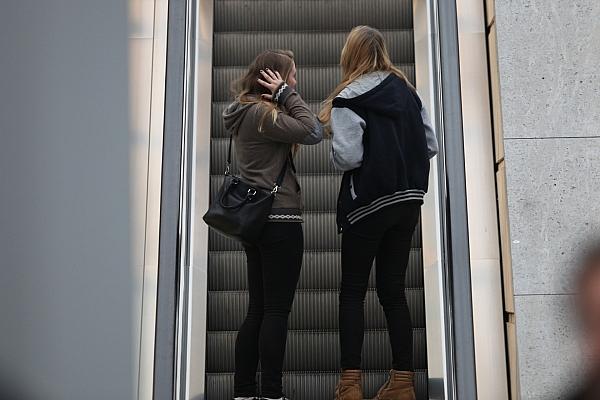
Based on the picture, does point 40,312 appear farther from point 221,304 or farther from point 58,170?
point 221,304

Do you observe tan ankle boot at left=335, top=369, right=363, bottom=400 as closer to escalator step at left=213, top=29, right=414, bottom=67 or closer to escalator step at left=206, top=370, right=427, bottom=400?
escalator step at left=206, top=370, right=427, bottom=400

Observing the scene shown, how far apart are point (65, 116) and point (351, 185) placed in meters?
1.25

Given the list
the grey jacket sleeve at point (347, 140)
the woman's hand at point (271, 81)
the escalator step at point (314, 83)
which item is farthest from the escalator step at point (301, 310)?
the escalator step at point (314, 83)

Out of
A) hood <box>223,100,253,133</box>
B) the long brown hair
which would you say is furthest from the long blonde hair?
hood <box>223,100,253,133</box>

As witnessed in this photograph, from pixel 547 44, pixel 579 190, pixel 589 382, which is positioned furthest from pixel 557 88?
pixel 589 382

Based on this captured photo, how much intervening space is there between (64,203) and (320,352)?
1786 millimetres

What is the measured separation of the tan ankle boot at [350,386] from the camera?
3.97 meters

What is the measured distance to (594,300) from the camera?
341 centimetres

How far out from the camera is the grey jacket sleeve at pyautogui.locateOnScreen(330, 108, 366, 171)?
403cm

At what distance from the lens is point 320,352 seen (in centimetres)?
481

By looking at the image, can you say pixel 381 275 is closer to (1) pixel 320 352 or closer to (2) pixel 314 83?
(1) pixel 320 352

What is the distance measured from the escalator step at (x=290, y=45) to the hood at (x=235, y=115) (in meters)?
2.07

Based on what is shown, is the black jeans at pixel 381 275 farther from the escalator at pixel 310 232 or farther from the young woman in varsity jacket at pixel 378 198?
the escalator at pixel 310 232

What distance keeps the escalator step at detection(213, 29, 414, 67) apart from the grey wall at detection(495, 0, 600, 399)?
237 centimetres
